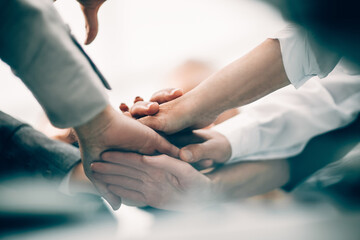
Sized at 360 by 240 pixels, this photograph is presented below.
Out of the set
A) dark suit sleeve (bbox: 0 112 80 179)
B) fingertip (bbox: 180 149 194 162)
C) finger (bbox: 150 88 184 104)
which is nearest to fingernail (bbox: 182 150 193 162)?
fingertip (bbox: 180 149 194 162)

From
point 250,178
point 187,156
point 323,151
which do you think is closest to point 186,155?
point 187,156

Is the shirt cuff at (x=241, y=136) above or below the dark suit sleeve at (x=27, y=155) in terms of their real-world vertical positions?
below

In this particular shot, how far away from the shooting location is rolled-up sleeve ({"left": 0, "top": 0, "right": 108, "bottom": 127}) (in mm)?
233

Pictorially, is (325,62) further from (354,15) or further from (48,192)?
(48,192)

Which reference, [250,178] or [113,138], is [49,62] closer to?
[113,138]

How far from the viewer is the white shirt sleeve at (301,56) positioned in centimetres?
35

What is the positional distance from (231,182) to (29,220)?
17.0 inches

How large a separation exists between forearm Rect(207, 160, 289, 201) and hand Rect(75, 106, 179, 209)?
0.59 ft

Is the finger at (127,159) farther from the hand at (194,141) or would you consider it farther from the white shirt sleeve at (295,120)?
the white shirt sleeve at (295,120)

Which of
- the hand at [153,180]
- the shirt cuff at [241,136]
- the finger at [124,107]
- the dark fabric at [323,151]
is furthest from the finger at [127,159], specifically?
the dark fabric at [323,151]

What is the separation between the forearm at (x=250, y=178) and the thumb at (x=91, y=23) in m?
0.36

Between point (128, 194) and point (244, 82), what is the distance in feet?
0.94

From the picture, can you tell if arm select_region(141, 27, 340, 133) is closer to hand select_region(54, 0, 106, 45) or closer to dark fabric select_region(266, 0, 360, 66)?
dark fabric select_region(266, 0, 360, 66)

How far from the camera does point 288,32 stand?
37cm
